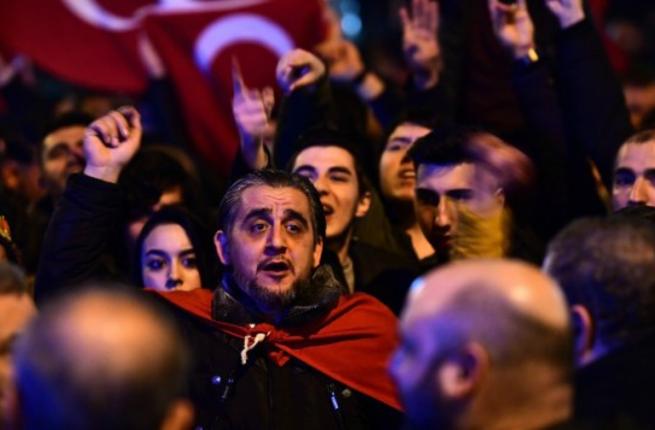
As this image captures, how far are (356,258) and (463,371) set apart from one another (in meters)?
2.48

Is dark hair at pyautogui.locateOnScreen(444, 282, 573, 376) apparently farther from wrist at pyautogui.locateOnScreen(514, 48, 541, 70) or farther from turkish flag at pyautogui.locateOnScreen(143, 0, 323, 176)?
turkish flag at pyautogui.locateOnScreen(143, 0, 323, 176)

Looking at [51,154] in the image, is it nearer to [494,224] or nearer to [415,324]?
[494,224]

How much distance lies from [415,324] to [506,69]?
370 centimetres

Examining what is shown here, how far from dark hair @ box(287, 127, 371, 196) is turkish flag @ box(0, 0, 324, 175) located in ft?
4.77

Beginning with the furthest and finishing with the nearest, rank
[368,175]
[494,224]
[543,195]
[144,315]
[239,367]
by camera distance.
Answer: [368,175] → [543,195] → [494,224] → [239,367] → [144,315]

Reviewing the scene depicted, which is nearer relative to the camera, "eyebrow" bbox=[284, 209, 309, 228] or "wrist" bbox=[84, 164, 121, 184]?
"eyebrow" bbox=[284, 209, 309, 228]

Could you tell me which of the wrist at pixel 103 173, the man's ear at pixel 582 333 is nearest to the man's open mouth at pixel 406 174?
the wrist at pixel 103 173

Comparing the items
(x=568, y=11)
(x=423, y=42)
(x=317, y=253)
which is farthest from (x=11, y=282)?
(x=423, y=42)

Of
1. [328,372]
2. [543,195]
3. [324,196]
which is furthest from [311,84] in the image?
[328,372]

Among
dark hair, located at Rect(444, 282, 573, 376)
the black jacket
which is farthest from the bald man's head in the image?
the black jacket

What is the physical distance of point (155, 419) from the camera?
2.95m

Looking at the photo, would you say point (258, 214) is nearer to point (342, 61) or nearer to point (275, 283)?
point (275, 283)

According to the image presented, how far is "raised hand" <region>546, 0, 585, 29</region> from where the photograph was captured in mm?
5590

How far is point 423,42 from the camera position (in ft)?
21.4
